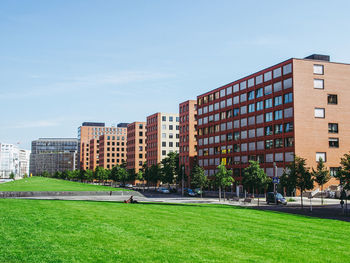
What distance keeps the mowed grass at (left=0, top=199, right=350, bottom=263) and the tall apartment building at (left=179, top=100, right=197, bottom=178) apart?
107 metres

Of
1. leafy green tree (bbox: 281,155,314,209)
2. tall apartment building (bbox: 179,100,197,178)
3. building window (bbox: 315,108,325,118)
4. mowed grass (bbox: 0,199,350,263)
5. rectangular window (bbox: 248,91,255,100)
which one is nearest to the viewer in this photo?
mowed grass (bbox: 0,199,350,263)

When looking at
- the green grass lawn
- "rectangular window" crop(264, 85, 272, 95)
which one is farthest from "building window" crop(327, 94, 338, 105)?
the green grass lawn

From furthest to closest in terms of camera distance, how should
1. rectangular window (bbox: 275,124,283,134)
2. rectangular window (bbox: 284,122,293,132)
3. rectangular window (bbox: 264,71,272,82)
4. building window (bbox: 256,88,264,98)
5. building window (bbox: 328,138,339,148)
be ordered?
building window (bbox: 256,88,264,98) < rectangular window (bbox: 264,71,272,82) < rectangular window (bbox: 275,124,283,134) < building window (bbox: 328,138,339,148) < rectangular window (bbox: 284,122,293,132)

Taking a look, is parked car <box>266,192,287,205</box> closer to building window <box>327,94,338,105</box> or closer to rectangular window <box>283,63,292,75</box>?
rectangular window <box>283,63,292,75</box>

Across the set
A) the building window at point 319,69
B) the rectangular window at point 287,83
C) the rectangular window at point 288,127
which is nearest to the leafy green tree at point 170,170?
the rectangular window at point 288,127

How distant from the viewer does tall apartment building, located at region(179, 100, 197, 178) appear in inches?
5049

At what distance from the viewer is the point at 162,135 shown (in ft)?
508

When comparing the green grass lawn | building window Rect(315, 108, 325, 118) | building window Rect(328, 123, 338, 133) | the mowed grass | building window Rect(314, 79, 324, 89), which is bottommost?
the green grass lawn

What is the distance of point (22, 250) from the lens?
1290 cm

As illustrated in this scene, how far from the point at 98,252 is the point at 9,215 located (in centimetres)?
1034

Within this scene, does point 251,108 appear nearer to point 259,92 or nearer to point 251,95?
point 251,95

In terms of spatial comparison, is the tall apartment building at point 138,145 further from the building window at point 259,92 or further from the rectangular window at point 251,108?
the building window at point 259,92

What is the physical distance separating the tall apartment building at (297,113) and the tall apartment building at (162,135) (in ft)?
199

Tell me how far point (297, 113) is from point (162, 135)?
82.1 meters
